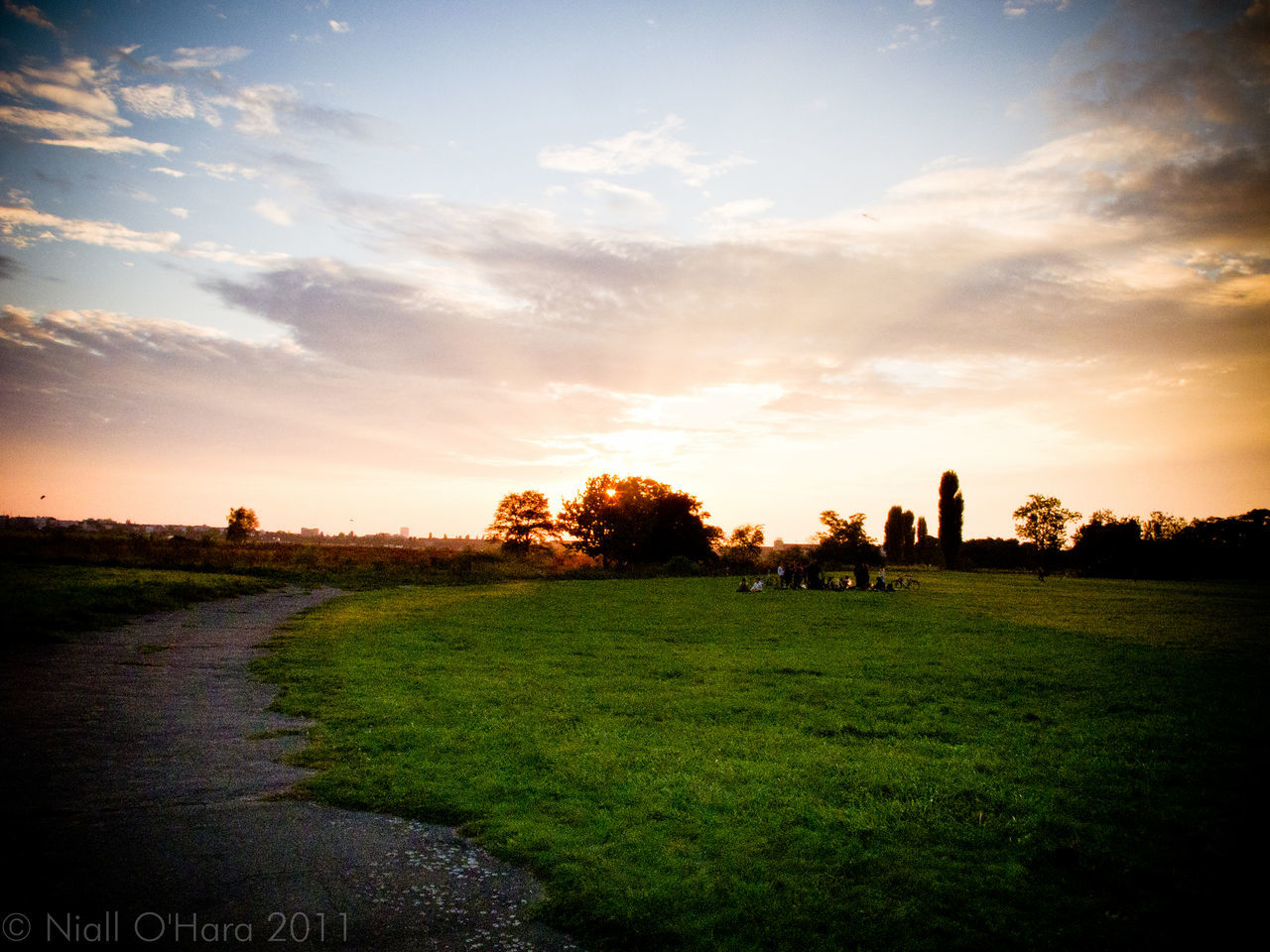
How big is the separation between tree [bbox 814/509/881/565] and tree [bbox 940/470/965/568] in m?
16.1

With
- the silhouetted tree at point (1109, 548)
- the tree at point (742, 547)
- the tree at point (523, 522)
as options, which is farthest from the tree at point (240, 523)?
the silhouetted tree at point (1109, 548)

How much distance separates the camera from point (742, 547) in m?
81.0

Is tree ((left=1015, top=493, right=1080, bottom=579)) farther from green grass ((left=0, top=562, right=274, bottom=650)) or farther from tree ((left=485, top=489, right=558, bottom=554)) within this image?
green grass ((left=0, top=562, right=274, bottom=650))

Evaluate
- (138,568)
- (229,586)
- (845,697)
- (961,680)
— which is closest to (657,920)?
A: (845,697)

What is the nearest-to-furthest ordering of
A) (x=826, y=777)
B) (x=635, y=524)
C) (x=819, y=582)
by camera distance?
(x=826, y=777), (x=819, y=582), (x=635, y=524)

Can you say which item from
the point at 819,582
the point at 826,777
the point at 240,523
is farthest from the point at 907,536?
the point at 240,523

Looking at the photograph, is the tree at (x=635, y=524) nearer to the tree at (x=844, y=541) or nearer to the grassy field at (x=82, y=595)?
the tree at (x=844, y=541)

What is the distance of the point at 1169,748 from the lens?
8.57 meters

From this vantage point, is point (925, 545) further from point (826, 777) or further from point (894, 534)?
point (826, 777)

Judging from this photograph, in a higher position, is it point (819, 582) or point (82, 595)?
point (82, 595)

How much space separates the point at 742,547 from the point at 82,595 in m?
69.9

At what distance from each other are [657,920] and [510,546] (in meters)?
99.5

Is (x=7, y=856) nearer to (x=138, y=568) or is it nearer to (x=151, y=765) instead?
(x=151, y=765)

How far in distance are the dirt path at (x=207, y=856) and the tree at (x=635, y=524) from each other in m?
58.8
